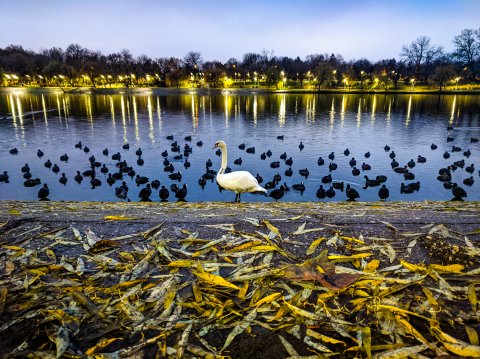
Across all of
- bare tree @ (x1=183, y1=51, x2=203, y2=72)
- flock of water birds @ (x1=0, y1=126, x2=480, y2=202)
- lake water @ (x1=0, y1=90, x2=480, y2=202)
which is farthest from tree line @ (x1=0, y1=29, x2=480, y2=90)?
flock of water birds @ (x1=0, y1=126, x2=480, y2=202)

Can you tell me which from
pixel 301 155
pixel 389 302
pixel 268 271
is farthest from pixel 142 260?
pixel 301 155

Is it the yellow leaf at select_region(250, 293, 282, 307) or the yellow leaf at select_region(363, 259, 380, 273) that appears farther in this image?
the yellow leaf at select_region(363, 259, 380, 273)

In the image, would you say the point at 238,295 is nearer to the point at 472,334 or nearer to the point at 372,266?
the point at 372,266

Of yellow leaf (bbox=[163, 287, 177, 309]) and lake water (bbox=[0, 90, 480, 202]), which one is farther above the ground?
yellow leaf (bbox=[163, 287, 177, 309])

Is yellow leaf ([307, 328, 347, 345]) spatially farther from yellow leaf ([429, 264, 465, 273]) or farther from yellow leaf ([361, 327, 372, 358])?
yellow leaf ([429, 264, 465, 273])

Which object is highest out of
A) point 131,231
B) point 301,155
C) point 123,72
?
point 123,72

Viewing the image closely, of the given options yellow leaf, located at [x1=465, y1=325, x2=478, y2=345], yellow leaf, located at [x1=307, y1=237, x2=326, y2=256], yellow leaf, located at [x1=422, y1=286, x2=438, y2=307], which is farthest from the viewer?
yellow leaf, located at [x1=307, y1=237, x2=326, y2=256]

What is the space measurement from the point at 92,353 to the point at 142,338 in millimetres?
414

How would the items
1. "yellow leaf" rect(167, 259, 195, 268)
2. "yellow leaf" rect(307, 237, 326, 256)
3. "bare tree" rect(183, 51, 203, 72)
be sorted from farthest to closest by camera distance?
"bare tree" rect(183, 51, 203, 72) < "yellow leaf" rect(307, 237, 326, 256) < "yellow leaf" rect(167, 259, 195, 268)

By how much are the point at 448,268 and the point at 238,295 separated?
8.37ft

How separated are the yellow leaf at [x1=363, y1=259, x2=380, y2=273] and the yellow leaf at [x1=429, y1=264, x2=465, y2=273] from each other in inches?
23.8

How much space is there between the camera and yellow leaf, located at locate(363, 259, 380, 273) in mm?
3799

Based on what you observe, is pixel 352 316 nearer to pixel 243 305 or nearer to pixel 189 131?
pixel 243 305

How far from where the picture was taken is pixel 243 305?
323cm
